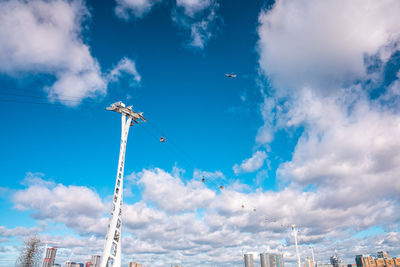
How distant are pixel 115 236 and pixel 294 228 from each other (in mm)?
166640

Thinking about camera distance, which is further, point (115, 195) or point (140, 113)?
point (140, 113)

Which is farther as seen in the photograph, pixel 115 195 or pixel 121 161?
pixel 121 161

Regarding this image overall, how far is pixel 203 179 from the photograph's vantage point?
2356 inches

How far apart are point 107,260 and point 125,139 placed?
26.8 metres

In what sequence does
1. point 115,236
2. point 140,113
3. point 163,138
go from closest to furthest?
1. point 115,236
2. point 163,138
3. point 140,113

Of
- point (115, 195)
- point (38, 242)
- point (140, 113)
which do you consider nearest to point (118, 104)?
point (140, 113)

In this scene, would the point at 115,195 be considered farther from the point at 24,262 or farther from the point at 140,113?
the point at 24,262

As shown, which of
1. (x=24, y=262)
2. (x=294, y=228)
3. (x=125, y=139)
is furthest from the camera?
(x=294, y=228)

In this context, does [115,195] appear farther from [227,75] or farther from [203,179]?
[227,75]

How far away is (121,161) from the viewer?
58.5m

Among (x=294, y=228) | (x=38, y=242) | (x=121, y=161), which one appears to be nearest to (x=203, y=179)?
(x=121, y=161)

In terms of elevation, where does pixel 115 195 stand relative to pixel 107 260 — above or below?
above

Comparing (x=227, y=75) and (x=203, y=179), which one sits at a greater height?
(x=227, y=75)

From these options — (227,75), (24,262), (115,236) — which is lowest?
(24,262)
